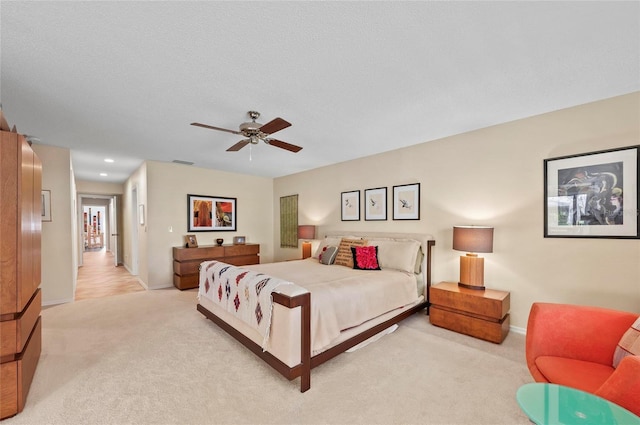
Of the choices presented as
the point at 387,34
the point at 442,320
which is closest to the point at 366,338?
the point at 442,320

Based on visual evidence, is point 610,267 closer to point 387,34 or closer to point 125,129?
point 387,34

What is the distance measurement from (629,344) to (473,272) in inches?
64.2

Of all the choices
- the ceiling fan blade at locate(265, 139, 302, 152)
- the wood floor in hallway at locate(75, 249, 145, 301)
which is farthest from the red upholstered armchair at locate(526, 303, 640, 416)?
the wood floor in hallway at locate(75, 249, 145, 301)

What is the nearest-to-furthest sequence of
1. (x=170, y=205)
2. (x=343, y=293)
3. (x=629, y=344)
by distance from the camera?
(x=629, y=344) < (x=343, y=293) < (x=170, y=205)

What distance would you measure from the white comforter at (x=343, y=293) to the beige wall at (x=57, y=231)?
329 cm

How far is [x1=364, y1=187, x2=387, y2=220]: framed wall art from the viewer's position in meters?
4.49

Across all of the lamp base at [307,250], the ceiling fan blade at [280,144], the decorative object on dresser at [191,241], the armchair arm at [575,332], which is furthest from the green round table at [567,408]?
the decorative object on dresser at [191,241]

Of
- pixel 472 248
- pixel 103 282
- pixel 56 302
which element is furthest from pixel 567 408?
pixel 103 282

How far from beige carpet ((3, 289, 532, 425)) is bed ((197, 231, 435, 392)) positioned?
18 cm

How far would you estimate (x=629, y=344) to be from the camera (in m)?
1.57

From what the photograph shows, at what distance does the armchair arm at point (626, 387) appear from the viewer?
1.21 metres

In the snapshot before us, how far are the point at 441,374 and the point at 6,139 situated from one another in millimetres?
3846

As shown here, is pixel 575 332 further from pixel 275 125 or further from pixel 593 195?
pixel 275 125

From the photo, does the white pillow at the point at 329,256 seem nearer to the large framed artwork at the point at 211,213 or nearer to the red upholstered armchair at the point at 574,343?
the red upholstered armchair at the point at 574,343
